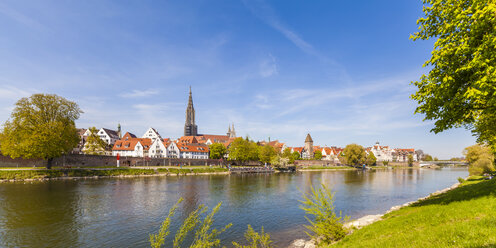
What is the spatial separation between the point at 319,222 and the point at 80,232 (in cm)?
2002

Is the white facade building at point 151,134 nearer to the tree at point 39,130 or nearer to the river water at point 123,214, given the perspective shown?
the tree at point 39,130

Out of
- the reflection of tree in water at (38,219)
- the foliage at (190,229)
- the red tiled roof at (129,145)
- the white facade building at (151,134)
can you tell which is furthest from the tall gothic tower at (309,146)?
the foliage at (190,229)

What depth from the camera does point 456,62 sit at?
13.0 m

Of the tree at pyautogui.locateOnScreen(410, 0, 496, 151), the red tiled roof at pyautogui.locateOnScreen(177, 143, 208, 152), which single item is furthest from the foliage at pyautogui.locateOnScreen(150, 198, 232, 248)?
the red tiled roof at pyautogui.locateOnScreen(177, 143, 208, 152)

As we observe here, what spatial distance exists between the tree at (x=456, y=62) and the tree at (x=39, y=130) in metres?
66.3

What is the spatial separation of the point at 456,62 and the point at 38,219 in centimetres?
3595

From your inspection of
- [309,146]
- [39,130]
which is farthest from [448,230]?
[309,146]

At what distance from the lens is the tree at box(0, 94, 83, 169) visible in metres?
51.9

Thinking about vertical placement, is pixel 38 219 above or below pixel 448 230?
below

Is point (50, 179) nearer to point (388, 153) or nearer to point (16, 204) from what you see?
point (16, 204)

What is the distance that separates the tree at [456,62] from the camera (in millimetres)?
11125

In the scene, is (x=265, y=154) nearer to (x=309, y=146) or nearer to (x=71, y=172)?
(x=309, y=146)

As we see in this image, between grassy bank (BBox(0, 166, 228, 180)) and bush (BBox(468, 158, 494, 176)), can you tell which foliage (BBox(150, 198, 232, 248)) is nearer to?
bush (BBox(468, 158, 494, 176))

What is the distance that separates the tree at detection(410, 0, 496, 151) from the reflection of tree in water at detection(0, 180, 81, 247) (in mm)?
26614
